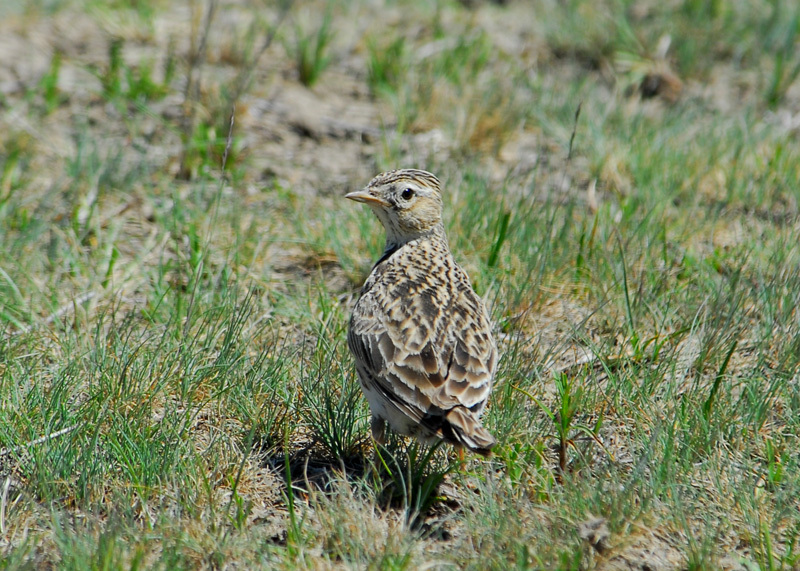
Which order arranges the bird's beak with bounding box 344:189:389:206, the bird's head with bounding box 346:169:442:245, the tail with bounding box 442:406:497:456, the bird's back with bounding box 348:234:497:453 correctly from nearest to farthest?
the tail with bounding box 442:406:497:456, the bird's back with bounding box 348:234:497:453, the bird's beak with bounding box 344:189:389:206, the bird's head with bounding box 346:169:442:245

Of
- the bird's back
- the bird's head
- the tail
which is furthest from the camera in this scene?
the bird's head

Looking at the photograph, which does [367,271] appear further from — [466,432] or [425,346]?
[466,432]

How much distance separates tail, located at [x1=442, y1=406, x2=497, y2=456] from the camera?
377 centimetres

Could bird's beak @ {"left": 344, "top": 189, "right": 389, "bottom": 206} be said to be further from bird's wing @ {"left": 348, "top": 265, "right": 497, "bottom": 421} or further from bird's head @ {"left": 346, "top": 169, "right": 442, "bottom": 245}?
bird's wing @ {"left": 348, "top": 265, "right": 497, "bottom": 421}

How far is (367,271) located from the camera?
5.92m

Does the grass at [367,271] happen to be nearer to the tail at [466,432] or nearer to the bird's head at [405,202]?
the tail at [466,432]

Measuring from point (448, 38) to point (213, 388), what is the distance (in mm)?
5408

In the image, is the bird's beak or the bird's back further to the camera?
the bird's beak

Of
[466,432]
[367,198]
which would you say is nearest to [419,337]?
[466,432]

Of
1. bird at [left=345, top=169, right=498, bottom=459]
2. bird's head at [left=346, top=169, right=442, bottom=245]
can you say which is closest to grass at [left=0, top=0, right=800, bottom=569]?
bird at [left=345, top=169, right=498, bottom=459]

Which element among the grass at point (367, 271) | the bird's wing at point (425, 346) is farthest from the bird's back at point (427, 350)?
the grass at point (367, 271)

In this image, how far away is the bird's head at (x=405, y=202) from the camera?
205 inches

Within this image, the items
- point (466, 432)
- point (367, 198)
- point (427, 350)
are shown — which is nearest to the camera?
point (466, 432)

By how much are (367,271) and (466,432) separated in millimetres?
2270
